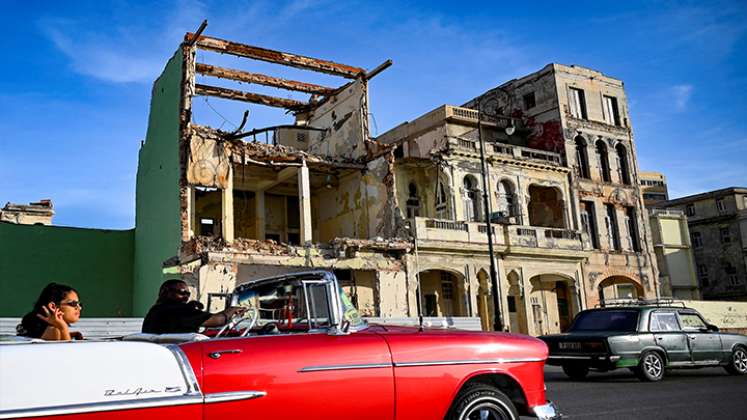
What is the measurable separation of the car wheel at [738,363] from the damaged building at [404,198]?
5.79 meters

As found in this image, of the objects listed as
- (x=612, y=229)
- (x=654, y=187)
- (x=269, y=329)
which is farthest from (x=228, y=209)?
(x=654, y=187)

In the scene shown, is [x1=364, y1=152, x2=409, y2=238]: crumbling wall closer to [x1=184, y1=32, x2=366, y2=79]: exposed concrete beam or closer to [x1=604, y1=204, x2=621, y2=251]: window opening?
[x1=184, y1=32, x2=366, y2=79]: exposed concrete beam

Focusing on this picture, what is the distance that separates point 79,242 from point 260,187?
6.85 metres

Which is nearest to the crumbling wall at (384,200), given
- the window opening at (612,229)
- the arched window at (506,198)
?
the arched window at (506,198)

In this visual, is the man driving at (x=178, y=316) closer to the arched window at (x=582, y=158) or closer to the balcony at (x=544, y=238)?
the balcony at (x=544, y=238)

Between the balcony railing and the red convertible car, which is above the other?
the balcony railing

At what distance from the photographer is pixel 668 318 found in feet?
40.9

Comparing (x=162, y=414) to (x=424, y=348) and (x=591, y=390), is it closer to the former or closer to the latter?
(x=424, y=348)

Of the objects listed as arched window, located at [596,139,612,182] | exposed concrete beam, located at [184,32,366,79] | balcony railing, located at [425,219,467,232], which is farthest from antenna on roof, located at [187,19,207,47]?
arched window, located at [596,139,612,182]

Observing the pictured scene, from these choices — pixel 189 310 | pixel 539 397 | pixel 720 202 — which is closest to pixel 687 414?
pixel 539 397

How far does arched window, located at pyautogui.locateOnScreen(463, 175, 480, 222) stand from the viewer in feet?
91.9

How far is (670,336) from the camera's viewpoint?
39.8ft

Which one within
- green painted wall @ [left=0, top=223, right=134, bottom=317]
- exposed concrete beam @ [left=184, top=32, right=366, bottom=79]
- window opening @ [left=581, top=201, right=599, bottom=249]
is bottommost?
green painted wall @ [left=0, top=223, right=134, bottom=317]

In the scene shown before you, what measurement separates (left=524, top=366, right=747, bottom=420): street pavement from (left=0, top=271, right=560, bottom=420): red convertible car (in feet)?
10.9
